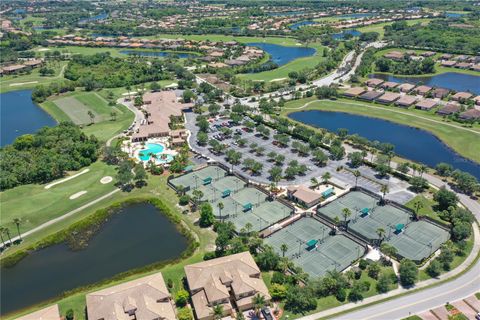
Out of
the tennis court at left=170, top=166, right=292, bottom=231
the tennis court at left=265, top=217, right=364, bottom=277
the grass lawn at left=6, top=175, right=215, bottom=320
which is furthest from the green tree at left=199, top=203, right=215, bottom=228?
the tennis court at left=265, top=217, right=364, bottom=277

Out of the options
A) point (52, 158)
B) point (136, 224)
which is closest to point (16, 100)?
point (52, 158)

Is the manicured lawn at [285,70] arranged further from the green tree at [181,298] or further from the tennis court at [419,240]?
the green tree at [181,298]

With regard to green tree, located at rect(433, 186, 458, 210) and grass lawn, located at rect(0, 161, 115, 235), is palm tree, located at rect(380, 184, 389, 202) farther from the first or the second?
grass lawn, located at rect(0, 161, 115, 235)

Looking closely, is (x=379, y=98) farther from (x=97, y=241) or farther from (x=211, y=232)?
(x=97, y=241)

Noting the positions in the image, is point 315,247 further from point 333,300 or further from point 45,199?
point 45,199

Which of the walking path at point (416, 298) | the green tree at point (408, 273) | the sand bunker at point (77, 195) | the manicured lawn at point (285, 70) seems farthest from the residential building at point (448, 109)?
the sand bunker at point (77, 195)
